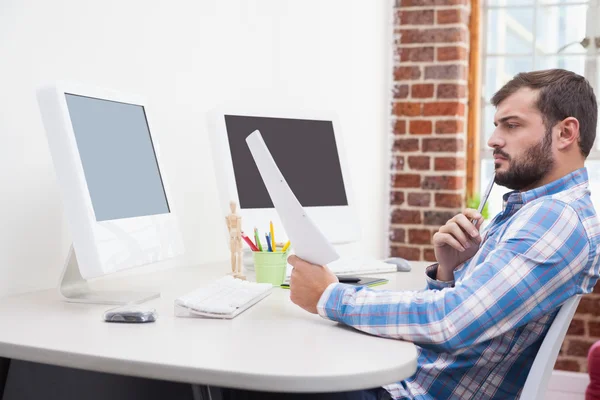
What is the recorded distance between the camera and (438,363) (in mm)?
1368

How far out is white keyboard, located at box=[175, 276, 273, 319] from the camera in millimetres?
1350

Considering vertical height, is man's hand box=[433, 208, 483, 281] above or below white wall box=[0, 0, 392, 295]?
below

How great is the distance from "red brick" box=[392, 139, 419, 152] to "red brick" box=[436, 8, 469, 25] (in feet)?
1.87

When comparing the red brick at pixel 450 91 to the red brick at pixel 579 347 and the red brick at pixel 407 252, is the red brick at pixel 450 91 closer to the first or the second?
the red brick at pixel 407 252

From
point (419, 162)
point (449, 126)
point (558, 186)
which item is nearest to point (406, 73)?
point (449, 126)

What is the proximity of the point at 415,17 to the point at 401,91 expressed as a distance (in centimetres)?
35

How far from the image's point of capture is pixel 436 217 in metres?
3.49

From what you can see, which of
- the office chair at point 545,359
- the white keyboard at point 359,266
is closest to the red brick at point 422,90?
the white keyboard at point 359,266

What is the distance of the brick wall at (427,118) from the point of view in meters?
3.44

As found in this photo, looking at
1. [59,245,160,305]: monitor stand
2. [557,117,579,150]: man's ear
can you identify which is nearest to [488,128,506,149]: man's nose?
[557,117,579,150]: man's ear

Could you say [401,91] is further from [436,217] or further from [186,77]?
[186,77]

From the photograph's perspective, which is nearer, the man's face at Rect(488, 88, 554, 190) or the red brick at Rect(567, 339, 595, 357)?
the man's face at Rect(488, 88, 554, 190)

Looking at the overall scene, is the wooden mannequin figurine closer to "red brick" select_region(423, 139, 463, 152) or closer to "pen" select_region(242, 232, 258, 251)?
"pen" select_region(242, 232, 258, 251)

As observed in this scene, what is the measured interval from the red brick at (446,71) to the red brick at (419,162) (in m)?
0.38
